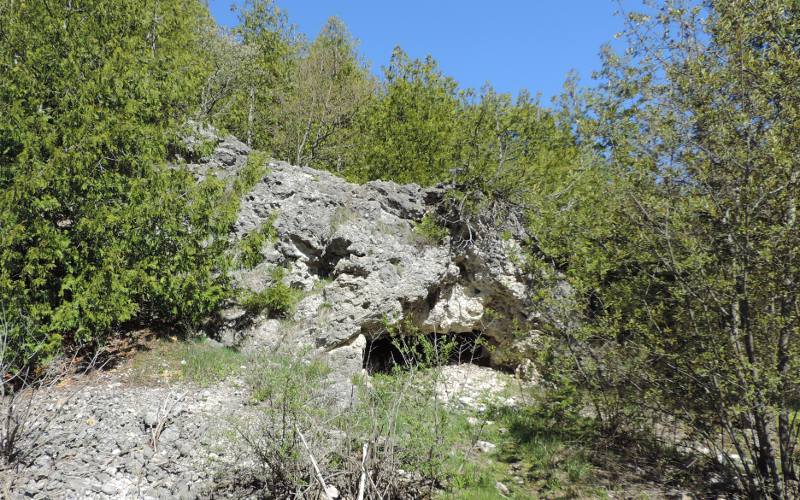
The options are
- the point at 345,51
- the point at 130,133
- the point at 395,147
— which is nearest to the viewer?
the point at 130,133

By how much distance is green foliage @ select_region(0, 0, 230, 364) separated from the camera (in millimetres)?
7566

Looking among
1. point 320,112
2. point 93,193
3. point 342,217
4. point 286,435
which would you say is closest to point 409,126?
point 320,112

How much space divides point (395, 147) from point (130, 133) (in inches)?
361

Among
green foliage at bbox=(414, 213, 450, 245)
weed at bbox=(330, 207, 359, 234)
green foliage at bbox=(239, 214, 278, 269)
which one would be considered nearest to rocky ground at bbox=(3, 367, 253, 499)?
green foliage at bbox=(239, 214, 278, 269)

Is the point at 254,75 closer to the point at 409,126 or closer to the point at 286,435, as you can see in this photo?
the point at 409,126

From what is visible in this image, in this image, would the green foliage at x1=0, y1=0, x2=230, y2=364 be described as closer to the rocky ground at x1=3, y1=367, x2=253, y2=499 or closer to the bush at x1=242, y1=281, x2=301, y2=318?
the bush at x1=242, y1=281, x2=301, y2=318

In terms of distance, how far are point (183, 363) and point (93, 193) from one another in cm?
307

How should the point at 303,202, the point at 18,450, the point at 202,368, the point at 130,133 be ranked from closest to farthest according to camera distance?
the point at 18,450 → the point at 202,368 → the point at 130,133 → the point at 303,202

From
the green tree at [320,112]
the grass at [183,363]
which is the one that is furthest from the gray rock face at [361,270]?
the green tree at [320,112]

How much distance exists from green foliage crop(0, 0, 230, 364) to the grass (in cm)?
60

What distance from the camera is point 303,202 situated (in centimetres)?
1046

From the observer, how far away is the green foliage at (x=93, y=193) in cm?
757

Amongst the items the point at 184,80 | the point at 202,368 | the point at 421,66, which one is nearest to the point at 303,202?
the point at 184,80

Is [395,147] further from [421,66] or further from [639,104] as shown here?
[639,104]
